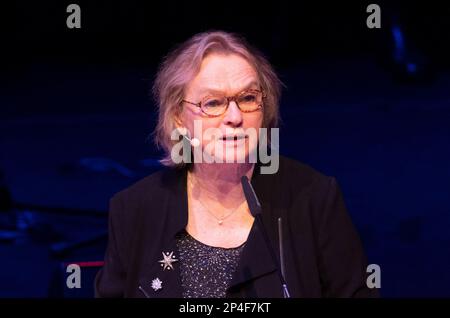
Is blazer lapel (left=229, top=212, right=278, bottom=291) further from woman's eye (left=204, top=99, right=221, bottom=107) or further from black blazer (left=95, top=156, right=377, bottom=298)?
woman's eye (left=204, top=99, right=221, bottom=107)

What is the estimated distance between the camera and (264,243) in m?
1.67

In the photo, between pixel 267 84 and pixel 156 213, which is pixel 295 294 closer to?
pixel 156 213

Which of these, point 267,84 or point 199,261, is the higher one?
point 267,84

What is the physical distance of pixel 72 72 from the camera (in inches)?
110

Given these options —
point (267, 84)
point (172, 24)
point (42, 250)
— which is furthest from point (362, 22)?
point (42, 250)

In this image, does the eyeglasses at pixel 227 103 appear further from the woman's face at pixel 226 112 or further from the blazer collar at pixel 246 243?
the blazer collar at pixel 246 243

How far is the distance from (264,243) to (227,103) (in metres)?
0.38

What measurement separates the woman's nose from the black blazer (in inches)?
9.2

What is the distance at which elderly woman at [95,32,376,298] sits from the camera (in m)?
1.69

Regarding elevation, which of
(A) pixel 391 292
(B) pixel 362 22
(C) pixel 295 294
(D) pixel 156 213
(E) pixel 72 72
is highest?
(B) pixel 362 22

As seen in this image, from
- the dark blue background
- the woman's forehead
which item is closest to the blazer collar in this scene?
the woman's forehead

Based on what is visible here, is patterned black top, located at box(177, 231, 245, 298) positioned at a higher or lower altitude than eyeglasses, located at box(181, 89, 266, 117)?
lower

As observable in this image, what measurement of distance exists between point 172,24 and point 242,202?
1.04 m

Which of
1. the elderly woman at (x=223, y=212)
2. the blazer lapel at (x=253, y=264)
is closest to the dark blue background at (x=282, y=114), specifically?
the elderly woman at (x=223, y=212)
